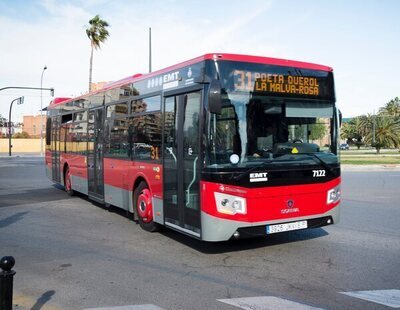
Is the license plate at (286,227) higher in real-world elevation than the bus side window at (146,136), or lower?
lower

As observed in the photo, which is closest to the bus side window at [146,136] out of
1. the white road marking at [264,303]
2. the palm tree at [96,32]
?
the white road marking at [264,303]

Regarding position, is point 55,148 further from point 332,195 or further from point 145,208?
point 332,195

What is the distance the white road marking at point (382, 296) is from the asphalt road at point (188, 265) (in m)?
0.07

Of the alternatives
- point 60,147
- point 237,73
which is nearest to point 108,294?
point 237,73

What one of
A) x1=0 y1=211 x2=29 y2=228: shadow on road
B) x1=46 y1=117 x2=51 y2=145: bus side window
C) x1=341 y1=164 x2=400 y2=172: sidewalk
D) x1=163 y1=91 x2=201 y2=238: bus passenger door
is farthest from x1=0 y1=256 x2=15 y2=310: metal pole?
x1=341 y1=164 x2=400 y2=172: sidewalk

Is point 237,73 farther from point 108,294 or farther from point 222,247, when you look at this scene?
point 108,294

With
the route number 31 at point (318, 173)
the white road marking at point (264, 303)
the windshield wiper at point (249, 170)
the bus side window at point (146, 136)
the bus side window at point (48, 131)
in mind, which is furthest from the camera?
the bus side window at point (48, 131)

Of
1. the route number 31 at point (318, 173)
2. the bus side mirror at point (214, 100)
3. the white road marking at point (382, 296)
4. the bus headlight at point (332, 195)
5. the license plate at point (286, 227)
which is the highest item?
the bus side mirror at point (214, 100)

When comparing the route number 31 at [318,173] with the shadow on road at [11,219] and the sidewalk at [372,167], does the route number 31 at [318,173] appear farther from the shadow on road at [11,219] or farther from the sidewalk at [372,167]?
the sidewalk at [372,167]

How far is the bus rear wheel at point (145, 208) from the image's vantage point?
822cm

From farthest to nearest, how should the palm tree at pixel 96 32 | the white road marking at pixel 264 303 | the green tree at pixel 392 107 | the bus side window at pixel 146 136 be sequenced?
the green tree at pixel 392 107, the palm tree at pixel 96 32, the bus side window at pixel 146 136, the white road marking at pixel 264 303

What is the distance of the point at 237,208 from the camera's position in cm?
619

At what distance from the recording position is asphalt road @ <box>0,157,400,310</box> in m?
4.85

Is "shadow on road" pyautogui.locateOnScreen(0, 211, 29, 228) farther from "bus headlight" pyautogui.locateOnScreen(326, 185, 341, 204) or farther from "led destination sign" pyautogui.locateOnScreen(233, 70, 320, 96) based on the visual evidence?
"bus headlight" pyautogui.locateOnScreen(326, 185, 341, 204)
